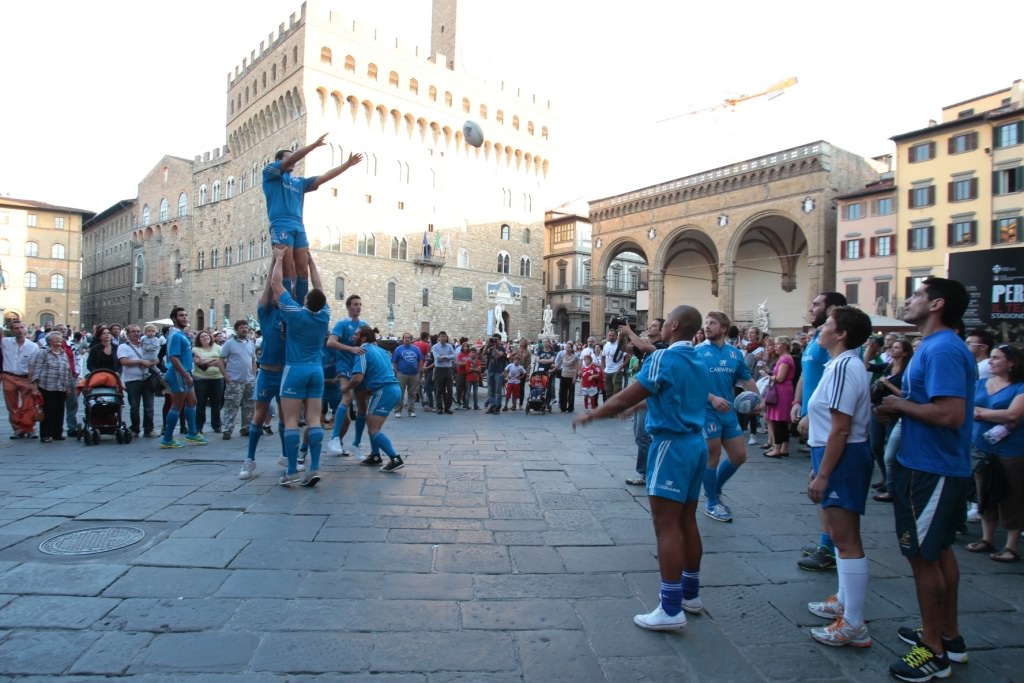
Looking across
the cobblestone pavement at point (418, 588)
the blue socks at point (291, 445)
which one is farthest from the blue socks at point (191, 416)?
the blue socks at point (291, 445)

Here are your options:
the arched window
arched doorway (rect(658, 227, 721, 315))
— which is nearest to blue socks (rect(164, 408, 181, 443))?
arched doorway (rect(658, 227, 721, 315))

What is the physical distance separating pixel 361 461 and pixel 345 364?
1.18 m

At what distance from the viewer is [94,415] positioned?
28.1 ft

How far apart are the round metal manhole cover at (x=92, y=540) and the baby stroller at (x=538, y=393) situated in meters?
10.2

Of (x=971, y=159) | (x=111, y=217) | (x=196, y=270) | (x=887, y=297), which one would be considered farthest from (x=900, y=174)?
(x=111, y=217)

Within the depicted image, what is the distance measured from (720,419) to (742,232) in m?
35.6

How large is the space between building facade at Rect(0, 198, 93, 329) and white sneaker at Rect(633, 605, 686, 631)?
70.8 metres

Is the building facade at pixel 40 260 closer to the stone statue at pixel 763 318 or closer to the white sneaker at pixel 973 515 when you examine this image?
the stone statue at pixel 763 318

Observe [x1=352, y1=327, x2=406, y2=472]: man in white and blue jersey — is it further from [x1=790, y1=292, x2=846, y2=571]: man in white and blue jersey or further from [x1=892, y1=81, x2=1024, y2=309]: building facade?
[x1=892, y1=81, x2=1024, y2=309]: building facade

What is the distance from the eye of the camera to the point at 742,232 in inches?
1478

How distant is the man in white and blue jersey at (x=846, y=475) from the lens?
304 cm

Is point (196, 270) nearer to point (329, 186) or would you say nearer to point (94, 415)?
point (329, 186)

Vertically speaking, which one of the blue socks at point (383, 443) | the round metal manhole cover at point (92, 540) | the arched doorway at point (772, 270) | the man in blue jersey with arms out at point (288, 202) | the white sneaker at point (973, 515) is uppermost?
the arched doorway at point (772, 270)

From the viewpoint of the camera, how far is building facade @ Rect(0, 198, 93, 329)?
5838cm
